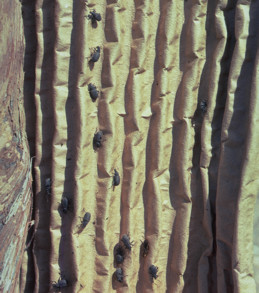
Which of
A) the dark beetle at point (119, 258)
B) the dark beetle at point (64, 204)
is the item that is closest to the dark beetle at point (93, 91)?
the dark beetle at point (64, 204)

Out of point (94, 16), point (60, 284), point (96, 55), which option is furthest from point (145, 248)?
point (94, 16)

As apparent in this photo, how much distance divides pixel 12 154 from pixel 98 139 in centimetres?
55

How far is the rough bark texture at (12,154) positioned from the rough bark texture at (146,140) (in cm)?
19

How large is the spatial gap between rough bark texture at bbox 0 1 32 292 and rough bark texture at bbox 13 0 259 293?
193 millimetres

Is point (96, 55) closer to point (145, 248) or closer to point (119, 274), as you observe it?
point (145, 248)

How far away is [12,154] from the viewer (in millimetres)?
2408

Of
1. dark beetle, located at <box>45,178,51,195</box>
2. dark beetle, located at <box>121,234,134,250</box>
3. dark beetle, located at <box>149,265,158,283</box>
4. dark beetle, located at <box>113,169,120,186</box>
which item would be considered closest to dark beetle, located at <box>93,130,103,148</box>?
dark beetle, located at <box>113,169,120,186</box>

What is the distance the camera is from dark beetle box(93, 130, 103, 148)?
9.05 feet

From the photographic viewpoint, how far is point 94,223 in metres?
2.84

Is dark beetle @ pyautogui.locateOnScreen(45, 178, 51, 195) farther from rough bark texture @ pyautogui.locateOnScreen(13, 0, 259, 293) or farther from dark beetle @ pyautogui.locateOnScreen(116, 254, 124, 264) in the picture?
dark beetle @ pyautogui.locateOnScreen(116, 254, 124, 264)

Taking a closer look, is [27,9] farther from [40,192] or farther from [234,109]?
[234,109]

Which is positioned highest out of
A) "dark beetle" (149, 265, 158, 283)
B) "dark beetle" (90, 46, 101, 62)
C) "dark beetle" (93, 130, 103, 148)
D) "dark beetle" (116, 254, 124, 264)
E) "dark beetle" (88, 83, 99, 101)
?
"dark beetle" (90, 46, 101, 62)

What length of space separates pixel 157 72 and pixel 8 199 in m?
1.18

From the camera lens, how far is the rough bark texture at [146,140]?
2740mm
